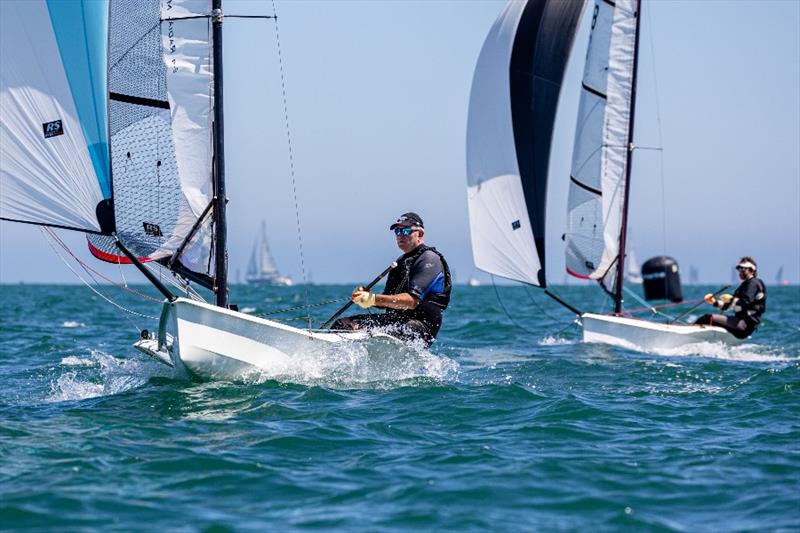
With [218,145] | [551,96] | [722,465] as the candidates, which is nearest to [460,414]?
[722,465]

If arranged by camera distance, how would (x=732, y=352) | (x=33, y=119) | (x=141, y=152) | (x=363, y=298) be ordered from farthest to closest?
1. (x=732, y=352)
2. (x=141, y=152)
3. (x=363, y=298)
4. (x=33, y=119)

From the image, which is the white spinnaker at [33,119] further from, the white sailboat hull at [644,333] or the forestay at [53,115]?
the white sailboat hull at [644,333]

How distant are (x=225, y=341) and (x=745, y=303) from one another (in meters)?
9.70

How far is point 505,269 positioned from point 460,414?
354 inches

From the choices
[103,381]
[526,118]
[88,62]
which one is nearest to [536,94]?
[526,118]

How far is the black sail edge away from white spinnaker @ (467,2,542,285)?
0.11m

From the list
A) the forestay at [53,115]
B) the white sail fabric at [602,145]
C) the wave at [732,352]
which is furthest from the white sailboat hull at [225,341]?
the white sail fabric at [602,145]

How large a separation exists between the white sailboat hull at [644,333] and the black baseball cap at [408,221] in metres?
6.54

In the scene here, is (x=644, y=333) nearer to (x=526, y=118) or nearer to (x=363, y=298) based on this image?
(x=526, y=118)

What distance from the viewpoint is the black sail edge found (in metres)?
16.8

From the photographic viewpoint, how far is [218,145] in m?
9.60

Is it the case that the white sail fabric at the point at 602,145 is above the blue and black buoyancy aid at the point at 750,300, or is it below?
above

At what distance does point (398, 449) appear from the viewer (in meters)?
6.88

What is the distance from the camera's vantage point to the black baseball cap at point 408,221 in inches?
400
